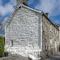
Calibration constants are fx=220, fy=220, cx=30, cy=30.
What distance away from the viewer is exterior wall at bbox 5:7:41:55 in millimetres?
31047

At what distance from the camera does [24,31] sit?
32062 mm

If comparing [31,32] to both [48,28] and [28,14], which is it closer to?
[28,14]

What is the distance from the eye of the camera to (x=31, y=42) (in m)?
31.2

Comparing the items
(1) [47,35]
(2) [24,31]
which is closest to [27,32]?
(2) [24,31]

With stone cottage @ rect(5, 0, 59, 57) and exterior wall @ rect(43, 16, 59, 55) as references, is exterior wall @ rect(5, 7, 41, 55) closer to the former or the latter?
stone cottage @ rect(5, 0, 59, 57)

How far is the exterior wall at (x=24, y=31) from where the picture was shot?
31047 millimetres

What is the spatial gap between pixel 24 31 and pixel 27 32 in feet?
1.83

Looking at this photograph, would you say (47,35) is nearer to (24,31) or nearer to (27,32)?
(27,32)

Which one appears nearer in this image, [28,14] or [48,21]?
[28,14]

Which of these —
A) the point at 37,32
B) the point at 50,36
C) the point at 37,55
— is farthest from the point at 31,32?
the point at 50,36

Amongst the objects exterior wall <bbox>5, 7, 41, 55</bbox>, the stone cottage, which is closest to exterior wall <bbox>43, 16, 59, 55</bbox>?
the stone cottage

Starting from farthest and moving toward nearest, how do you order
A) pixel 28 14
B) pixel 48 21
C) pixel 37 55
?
1. pixel 48 21
2. pixel 28 14
3. pixel 37 55

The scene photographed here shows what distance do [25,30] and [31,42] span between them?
2053 mm

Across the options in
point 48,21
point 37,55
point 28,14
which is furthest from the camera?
point 48,21
